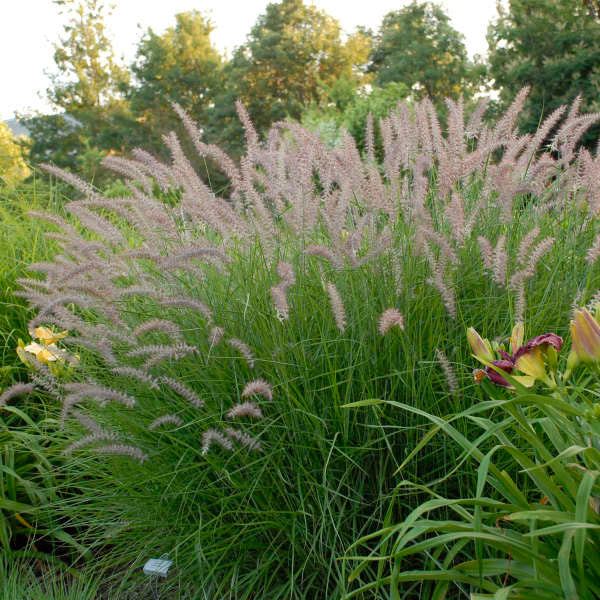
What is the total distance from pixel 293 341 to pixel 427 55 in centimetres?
2958

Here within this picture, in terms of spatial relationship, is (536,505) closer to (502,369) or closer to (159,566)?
(502,369)

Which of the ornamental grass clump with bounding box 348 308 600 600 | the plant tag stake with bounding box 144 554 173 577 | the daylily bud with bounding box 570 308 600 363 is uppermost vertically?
the daylily bud with bounding box 570 308 600 363

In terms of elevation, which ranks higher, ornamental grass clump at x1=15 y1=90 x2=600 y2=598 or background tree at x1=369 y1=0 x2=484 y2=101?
background tree at x1=369 y1=0 x2=484 y2=101

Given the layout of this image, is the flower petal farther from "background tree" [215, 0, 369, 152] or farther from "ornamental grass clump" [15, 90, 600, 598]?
"background tree" [215, 0, 369, 152]

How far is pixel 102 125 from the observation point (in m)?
34.6

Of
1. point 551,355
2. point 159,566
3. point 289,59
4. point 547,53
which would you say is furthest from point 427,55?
point 551,355

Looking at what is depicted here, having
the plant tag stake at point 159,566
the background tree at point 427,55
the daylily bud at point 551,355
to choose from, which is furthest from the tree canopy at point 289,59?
the daylily bud at point 551,355

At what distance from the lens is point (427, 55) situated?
1115 inches

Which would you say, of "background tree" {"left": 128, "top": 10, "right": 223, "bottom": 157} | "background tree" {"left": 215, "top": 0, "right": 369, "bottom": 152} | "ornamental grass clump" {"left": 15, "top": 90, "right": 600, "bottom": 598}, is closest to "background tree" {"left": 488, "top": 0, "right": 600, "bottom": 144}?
"ornamental grass clump" {"left": 15, "top": 90, "right": 600, "bottom": 598}

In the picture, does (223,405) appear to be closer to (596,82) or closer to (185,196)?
(185,196)

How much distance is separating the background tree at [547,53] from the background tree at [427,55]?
1053 cm

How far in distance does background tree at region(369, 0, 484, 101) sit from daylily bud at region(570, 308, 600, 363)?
2761 cm

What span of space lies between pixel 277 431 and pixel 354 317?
472 millimetres

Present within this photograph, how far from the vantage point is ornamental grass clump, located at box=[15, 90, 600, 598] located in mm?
1893
